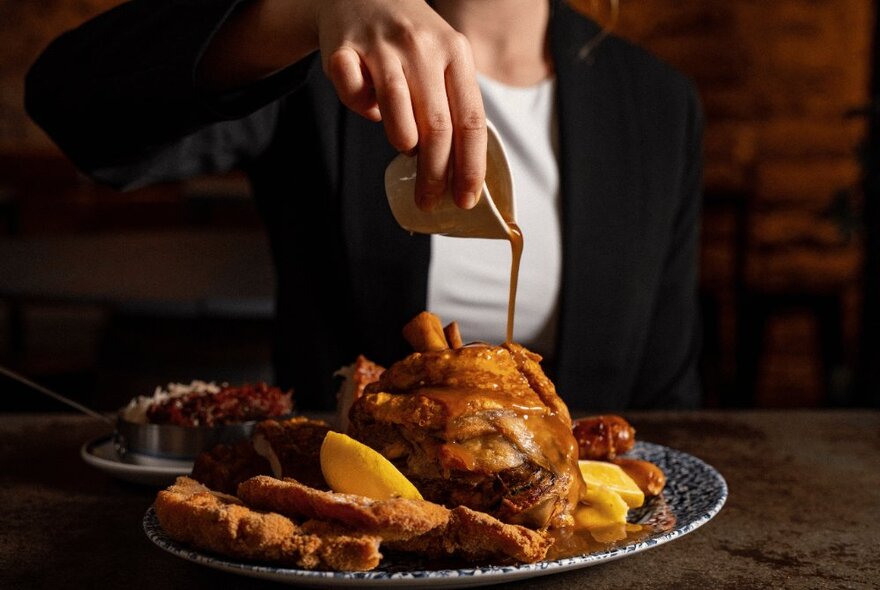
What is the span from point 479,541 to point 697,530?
12.4 inches

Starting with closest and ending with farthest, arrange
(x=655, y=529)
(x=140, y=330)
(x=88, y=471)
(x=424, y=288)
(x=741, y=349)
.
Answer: (x=655, y=529) → (x=88, y=471) → (x=424, y=288) → (x=140, y=330) → (x=741, y=349)

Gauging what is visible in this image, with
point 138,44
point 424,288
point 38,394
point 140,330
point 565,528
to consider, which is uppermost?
point 138,44

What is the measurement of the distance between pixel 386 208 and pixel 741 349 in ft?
10.9

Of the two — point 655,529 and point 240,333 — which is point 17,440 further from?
point 240,333

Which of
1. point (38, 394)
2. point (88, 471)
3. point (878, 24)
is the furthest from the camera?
point (878, 24)

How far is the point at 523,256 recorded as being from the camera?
5.88 ft

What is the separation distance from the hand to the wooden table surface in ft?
1.20

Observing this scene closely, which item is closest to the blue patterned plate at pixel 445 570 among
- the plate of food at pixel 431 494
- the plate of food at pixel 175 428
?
the plate of food at pixel 431 494

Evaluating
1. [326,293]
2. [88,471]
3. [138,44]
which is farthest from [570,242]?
[88,471]

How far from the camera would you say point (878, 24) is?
144 inches

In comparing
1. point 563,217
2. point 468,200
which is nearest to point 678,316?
point 563,217

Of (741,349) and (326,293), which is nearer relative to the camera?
(326,293)

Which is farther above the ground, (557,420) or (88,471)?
(557,420)

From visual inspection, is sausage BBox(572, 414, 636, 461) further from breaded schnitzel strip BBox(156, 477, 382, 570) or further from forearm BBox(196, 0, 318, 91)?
forearm BBox(196, 0, 318, 91)
